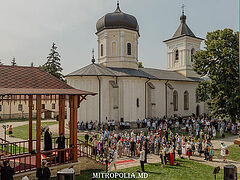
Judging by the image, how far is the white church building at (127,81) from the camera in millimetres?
26719

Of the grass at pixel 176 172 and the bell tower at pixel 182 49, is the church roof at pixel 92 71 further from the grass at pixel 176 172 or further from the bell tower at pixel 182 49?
the bell tower at pixel 182 49

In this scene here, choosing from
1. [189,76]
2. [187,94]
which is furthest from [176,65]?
[187,94]

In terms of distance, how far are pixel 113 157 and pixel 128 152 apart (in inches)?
164

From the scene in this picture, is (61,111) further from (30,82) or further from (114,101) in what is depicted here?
(114,101)

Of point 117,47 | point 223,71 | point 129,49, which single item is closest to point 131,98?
point 129,49

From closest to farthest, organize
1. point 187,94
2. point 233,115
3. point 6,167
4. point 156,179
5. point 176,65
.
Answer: point 6,167 → point 156,179 → point 233,115 → point 187,94 → point 176,65

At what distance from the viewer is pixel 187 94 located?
3803cm

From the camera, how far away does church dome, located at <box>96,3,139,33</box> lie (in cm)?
2966

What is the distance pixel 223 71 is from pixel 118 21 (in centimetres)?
1558

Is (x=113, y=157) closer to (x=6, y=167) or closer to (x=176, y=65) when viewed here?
(x=6, y=167)

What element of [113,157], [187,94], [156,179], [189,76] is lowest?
[156,179]

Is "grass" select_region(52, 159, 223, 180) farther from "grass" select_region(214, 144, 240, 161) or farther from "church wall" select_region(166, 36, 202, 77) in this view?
"church wall" select_region(166, 36, 202, 77)

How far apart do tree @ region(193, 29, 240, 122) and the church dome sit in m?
11.4

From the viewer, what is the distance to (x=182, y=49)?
39125 mm
